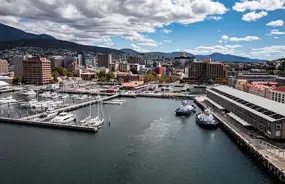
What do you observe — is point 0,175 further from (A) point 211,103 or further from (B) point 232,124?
(A) point 211,103

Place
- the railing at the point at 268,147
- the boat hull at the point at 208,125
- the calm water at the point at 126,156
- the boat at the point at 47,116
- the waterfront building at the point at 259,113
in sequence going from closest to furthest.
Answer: the calm water at the point at 126,156, the railing at the point at 268,147, the waterfront building at the point at 259,113, the boat hull at the point at 208,125, the boat at the point at 47,116

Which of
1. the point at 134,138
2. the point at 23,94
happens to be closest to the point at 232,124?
the point at 134,138


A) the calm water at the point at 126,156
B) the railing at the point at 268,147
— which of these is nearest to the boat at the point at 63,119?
the calm water at the point at 126,156

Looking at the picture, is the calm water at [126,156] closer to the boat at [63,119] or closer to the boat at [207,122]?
the boat at [207,122]

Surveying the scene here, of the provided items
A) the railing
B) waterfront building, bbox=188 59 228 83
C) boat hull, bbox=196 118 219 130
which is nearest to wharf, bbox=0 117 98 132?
boat hull, bbox=196 118 219 130

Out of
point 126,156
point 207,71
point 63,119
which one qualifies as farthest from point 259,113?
point 207,71

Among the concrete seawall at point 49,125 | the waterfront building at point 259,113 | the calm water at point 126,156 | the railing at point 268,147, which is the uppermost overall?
the waterfront building at point 259,113
